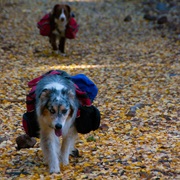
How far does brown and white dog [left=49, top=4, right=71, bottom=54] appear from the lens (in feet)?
39.0

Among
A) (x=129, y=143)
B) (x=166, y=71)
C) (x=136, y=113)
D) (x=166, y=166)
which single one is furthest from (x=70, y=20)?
(x=166, y=166)

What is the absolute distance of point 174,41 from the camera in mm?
13633

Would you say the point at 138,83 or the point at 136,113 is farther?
the point at 138,83

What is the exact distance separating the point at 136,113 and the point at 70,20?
536 cm

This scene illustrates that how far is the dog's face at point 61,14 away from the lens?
38.9 ft

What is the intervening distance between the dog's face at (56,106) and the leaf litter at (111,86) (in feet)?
2.22

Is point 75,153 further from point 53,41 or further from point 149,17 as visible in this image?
point 149,17

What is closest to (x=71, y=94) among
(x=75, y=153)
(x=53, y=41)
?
(x=75, y=153)

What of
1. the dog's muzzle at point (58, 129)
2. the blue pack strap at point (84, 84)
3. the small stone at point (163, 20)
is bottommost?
the dog's muzzle at point (58, 129)

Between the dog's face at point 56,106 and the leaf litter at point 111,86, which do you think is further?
the leaf litter at point 111,86

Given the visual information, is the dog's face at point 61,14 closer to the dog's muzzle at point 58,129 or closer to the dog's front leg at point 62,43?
the dog's front leg at point 62,43

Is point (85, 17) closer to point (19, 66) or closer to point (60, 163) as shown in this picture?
point (19, 66)

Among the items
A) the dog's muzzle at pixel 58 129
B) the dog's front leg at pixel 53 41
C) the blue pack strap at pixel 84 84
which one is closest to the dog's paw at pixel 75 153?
the blue pack strap at pixel 84 84

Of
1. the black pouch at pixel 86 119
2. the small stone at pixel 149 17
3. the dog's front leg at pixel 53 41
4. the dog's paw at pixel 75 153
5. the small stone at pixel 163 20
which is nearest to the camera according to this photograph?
the black pouch at pixel 86 119
